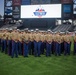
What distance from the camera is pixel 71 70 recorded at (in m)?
13.1

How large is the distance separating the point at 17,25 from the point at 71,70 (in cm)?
4338

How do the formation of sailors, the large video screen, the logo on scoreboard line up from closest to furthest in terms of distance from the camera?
the formation of sailors
the large video screen
the logo on scoreboard

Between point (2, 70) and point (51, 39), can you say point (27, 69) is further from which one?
point (51, 39)

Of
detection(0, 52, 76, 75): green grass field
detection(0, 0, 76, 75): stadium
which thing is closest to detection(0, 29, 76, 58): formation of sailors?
detection(0, 0, 76, 75): stadium

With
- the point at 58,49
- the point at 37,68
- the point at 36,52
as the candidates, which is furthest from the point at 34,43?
the point at 37,68

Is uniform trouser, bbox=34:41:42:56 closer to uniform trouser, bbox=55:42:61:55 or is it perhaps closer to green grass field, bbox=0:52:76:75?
uniform trouser, bbox=55:42:61:55

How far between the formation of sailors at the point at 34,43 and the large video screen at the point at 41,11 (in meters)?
33.3

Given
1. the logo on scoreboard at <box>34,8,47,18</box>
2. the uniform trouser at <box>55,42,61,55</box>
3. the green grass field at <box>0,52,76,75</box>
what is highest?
the logo on scoreboard at <box>34,8,47,18</box>

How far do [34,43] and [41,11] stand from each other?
35768mm

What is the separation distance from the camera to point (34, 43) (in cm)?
1800

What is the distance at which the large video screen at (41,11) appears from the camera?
52.4 metres

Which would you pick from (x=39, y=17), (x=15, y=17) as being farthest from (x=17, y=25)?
(x=39, y=17)

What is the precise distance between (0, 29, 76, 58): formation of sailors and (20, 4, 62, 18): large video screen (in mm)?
33264

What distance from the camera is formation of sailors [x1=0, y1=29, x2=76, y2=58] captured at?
17375 mm
